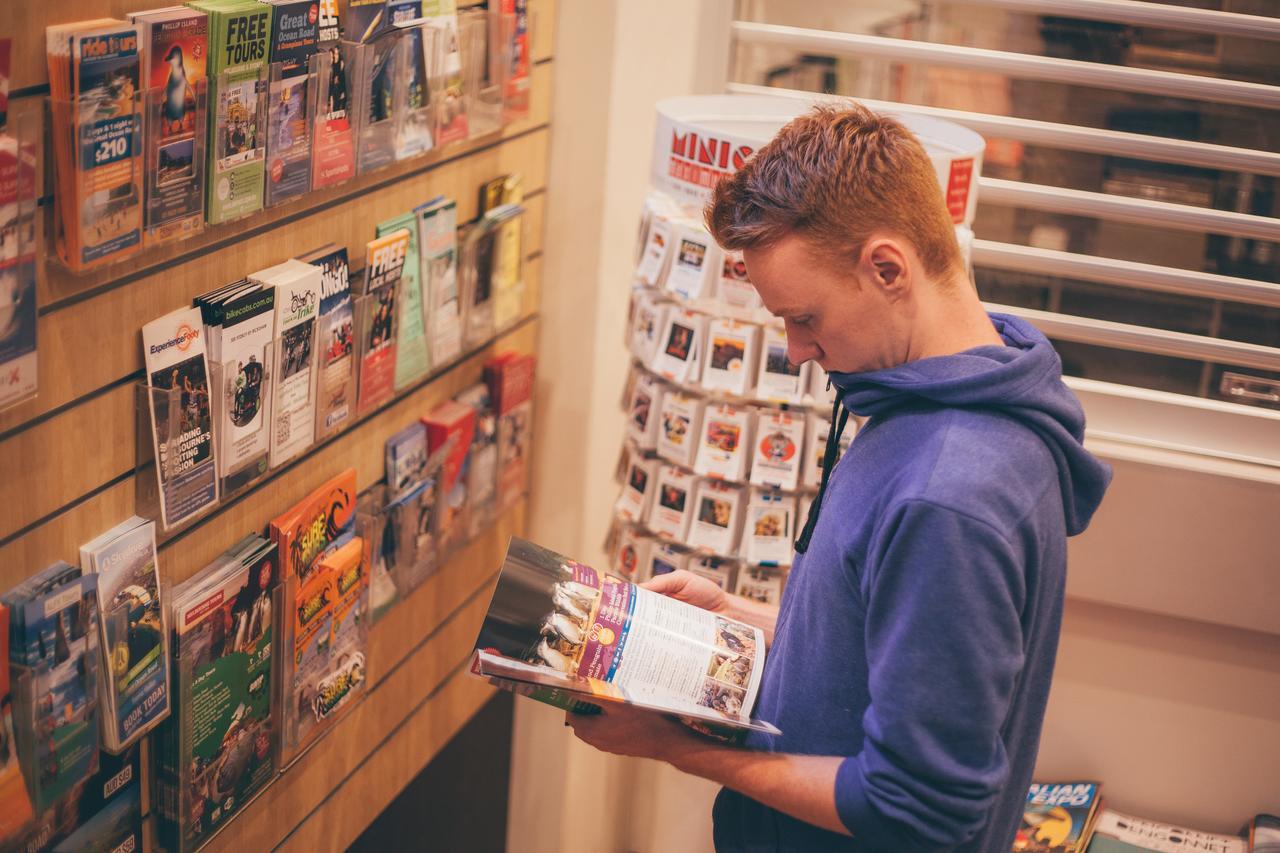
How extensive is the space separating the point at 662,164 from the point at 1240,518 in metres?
1.52

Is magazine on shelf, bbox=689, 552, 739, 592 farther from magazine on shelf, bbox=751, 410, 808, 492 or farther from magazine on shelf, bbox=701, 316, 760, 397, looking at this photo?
magazine on shelf, bbox=701, 316, 760, 397

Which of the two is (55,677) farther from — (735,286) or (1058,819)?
(1058,819)

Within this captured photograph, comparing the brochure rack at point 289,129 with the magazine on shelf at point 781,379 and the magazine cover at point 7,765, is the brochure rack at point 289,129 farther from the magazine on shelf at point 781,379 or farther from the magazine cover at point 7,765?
the magazine on shelf at point 781,379

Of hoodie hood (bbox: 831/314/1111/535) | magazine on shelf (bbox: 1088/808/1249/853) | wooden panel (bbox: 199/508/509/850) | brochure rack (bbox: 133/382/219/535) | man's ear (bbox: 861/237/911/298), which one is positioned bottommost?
magazine on shelf (bbox: 1088/808/1249/853)

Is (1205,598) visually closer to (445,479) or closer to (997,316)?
(997,316)

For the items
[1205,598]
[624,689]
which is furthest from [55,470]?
[1205,598]

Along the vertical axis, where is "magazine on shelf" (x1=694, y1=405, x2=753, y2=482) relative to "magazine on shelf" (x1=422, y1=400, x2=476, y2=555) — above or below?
above

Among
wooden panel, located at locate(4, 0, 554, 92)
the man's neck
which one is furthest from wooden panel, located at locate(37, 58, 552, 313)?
the man's neck

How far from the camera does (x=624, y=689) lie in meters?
1.50

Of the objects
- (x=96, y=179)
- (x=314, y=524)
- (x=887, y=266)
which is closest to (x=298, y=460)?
(x=314, y=524)

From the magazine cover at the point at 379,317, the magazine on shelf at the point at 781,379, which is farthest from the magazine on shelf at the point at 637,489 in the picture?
the magazine cover at the point at 379,317

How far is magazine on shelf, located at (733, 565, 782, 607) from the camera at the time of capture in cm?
250

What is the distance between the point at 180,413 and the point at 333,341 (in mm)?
401

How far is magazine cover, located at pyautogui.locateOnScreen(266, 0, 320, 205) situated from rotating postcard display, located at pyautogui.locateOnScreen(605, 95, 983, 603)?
2.48ft
